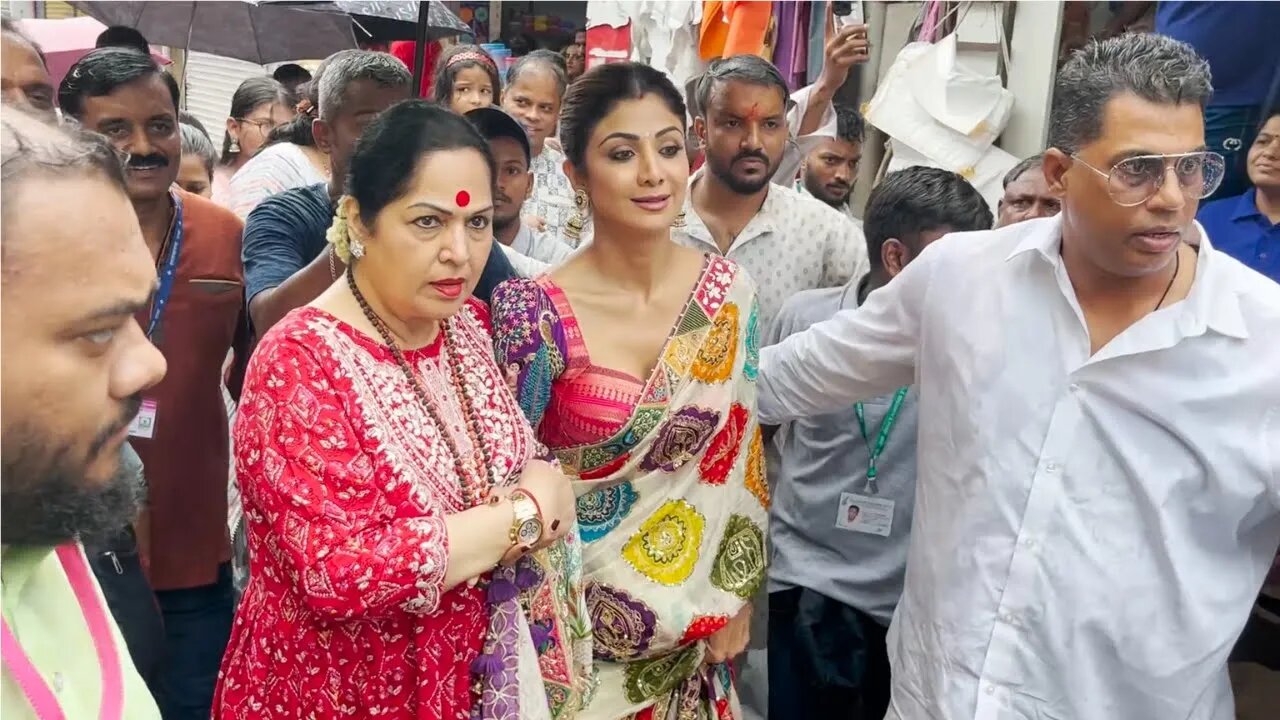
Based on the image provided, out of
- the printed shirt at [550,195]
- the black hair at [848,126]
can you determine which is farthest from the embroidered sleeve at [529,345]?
the black hair at [848,126]

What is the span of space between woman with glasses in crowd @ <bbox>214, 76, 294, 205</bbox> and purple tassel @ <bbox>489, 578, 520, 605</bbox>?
446 cm

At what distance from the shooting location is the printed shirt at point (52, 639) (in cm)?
109

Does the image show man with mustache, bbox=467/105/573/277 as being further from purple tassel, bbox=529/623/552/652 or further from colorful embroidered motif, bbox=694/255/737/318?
purple tassel, bbox=529/623/552/652

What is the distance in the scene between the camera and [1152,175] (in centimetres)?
174

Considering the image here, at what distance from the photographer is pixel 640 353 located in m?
2.19

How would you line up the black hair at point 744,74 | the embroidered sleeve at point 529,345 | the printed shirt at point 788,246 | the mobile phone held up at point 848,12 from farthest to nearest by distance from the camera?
1. the mobile phone held up at point 848,12
2. the printed shirt at point 788,246
3. the black hair at point 744,74
4. the embroidered sleeve at point 529,345

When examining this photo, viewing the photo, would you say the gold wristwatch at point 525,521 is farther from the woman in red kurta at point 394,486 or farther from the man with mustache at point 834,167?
the man with mustache at point 834,167

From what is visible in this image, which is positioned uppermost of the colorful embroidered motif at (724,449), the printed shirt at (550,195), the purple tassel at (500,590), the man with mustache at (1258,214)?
the man with mustache at (1258,214)

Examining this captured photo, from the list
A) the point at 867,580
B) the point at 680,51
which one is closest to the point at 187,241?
the point at 867,580

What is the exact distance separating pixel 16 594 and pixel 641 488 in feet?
4.09

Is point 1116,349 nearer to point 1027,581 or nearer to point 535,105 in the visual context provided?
point 1027,581

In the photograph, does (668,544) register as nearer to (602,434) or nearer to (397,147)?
(602,434)

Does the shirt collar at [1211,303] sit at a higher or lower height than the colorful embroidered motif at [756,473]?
higher

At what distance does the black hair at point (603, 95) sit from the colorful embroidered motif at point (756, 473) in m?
0.71
